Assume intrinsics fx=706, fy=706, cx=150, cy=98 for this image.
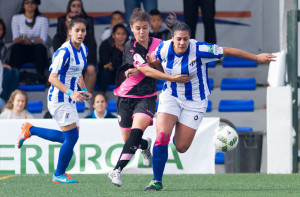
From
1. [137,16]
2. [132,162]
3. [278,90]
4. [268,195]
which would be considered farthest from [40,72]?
[268,195]

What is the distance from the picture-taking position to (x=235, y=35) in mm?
14508

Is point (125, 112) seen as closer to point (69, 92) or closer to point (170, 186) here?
point (69, 92)

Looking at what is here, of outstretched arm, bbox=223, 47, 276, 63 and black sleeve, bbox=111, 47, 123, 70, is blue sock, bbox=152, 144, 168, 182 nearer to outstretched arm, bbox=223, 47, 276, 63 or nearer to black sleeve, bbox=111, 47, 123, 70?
outstretched arm, bbox=223, 47, 276, 63

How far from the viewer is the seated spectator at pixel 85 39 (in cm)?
1226

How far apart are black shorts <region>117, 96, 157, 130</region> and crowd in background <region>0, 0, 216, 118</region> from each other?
4.32m

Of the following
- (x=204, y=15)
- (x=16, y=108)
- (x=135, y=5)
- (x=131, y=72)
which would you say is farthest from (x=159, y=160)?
(x=135, y=5)

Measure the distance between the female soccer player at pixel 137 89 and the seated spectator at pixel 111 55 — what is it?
4.34 m

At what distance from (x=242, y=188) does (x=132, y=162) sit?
2.95 metres

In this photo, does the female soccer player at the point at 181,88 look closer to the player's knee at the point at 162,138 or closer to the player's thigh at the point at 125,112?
the player's knee at the point at 162,138

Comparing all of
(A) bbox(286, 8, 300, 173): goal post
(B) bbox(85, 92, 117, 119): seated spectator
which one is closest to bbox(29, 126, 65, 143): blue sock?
(B) bbox(85, 92, 117, 119): seated spectator

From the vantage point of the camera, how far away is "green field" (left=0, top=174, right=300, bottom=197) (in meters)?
7.09

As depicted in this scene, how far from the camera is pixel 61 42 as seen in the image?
1225cm

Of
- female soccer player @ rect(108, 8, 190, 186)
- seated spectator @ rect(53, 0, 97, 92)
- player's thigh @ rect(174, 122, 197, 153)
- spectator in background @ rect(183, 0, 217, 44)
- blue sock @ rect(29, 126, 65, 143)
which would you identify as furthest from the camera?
spectator in background @ rect(183, 0, 217, 44)

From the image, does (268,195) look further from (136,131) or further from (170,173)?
(170,173)
